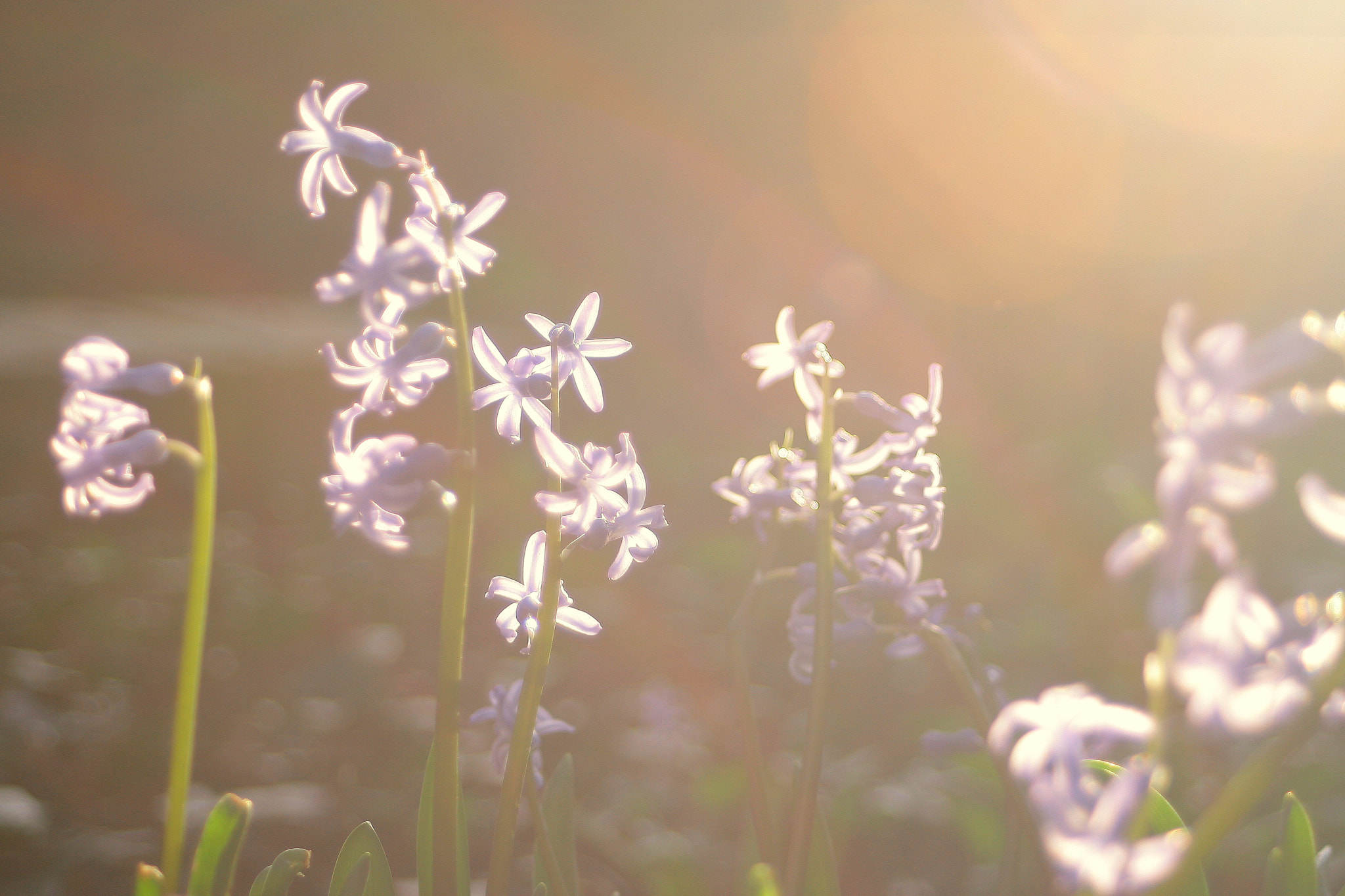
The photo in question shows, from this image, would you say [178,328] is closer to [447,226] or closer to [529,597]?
[529,597]

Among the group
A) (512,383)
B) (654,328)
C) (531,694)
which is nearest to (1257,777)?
(531,694)

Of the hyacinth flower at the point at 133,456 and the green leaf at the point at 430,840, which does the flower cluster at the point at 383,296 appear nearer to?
the hyacinth flower at the point at 133,456

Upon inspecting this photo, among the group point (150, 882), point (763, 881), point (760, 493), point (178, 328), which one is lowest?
point (150, 882)

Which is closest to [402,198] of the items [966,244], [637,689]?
[966,244]

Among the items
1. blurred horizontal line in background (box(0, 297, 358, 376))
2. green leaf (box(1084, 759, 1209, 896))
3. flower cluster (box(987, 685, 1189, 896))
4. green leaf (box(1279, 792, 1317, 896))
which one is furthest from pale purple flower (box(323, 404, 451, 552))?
blurred horizontal line in background (box(0, 297, 358, 376))

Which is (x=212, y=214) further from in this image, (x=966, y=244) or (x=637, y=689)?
(x=637, y=689)
